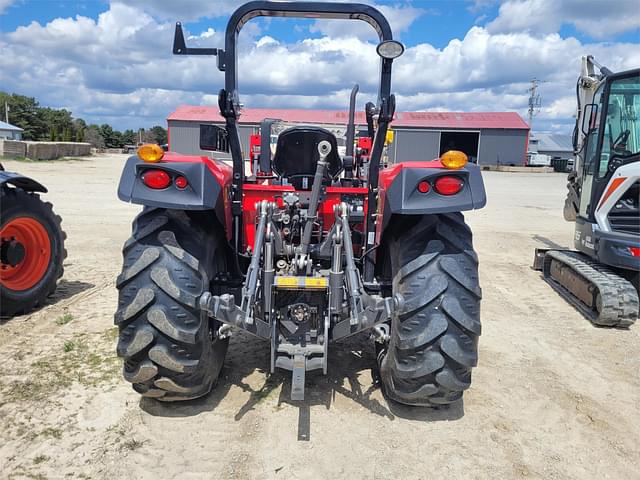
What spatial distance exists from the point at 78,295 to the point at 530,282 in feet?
18.2

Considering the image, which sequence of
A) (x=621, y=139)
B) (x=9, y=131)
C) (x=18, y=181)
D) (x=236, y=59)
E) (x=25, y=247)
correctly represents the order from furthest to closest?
(x=9, y=131) < (x=621, y=139) < (x=25, y=247) < (x=18, y=181) < (x=236, y=59)

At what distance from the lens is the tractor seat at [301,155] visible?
12.5 feet

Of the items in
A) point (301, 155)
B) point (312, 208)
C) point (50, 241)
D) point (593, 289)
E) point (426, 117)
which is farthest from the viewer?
point (426, 117)

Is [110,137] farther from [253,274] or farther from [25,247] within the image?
[253,274]

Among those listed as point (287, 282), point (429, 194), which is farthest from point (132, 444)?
point (429, 194)

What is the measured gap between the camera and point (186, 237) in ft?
10.3

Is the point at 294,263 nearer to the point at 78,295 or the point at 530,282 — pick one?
the point at 78,295

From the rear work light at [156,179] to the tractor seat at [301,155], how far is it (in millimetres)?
1112

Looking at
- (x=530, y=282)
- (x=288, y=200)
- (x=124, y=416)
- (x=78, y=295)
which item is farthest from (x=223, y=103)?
(x=530, y=282)

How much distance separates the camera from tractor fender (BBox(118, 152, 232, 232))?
296 centimetres

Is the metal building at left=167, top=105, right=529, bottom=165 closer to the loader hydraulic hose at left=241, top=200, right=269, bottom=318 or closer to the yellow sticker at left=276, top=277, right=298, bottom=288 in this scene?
the loader hydraulic hose at left=241, top=200, right=269, bottom=318

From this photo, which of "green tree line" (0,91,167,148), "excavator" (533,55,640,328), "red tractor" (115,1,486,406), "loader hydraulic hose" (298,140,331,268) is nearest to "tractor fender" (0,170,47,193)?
"red tractor" (115,1,486,406)

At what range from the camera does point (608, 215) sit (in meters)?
6.00

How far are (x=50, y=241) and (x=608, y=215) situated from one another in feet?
19.8
